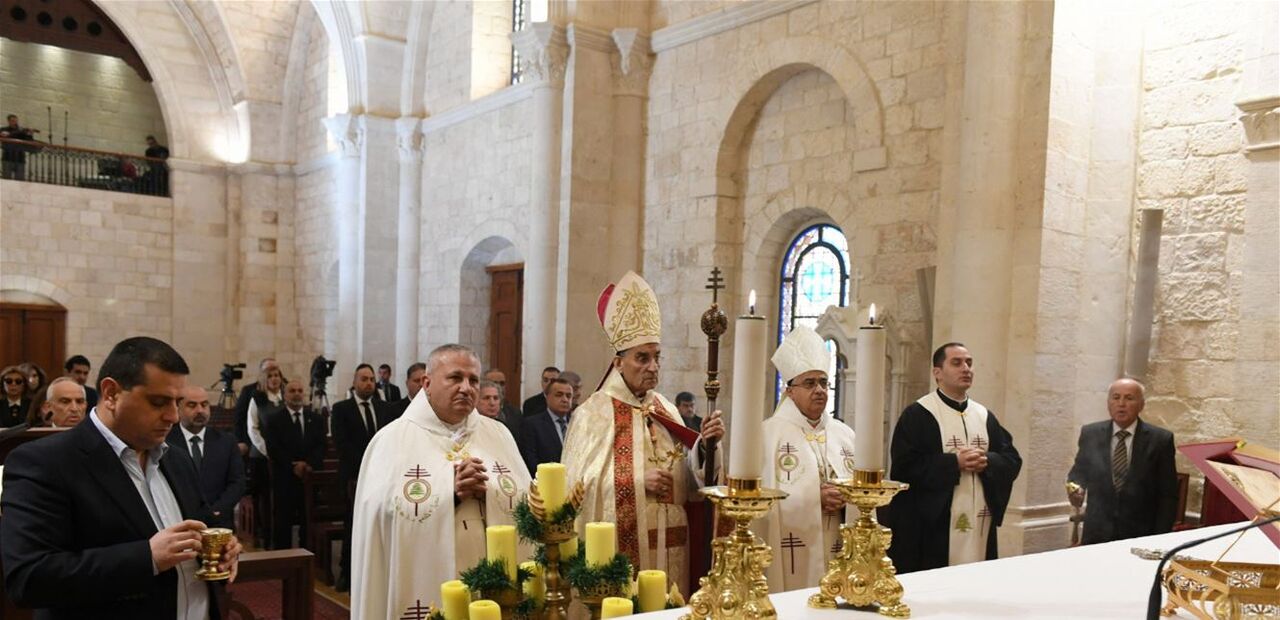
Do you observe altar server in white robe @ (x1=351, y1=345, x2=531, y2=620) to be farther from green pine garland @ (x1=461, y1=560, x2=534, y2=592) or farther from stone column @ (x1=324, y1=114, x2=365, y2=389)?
stone column @ (x1=324, y1=114, x2=365, y2=389)

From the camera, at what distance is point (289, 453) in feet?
25.5

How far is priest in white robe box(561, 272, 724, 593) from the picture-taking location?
3.84m

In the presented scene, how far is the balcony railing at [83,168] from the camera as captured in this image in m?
16.1

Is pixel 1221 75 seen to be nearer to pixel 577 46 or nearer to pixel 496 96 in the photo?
pixel 577 46

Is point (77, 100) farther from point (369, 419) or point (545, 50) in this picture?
point (369, 419)

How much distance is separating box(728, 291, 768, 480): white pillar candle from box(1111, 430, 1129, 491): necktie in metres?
4.46

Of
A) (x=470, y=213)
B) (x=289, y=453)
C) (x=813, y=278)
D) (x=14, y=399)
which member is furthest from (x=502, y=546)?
(x=470, y=213)

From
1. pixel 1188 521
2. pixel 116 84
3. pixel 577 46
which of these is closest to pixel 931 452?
pixel 1188 521

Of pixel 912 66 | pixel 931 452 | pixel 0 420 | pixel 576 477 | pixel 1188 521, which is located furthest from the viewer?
pixel 912 66

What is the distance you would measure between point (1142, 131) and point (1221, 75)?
0.59 meters

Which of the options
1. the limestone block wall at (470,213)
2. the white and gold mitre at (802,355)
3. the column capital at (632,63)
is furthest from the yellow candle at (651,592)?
the limestone block wall at (470,213)

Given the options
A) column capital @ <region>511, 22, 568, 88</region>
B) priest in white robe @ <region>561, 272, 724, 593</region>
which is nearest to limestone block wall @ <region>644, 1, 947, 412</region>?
column capital @ <region>511, 22, 568, 88</region>

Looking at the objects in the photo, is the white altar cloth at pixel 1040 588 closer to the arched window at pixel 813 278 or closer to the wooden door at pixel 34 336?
the arched window at pixel 813 278

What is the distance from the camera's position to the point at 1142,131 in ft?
21.8
